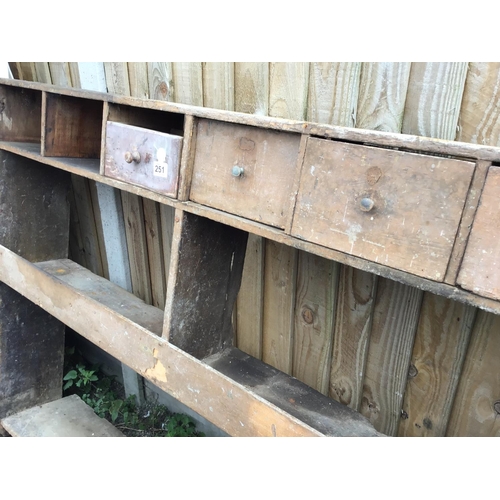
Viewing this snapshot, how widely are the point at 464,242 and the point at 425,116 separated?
60 centimetres

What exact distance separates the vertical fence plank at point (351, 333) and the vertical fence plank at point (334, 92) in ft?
1.84

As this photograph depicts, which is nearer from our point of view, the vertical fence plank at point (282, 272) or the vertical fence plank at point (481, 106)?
the vertical fence plank at point (481, 106)

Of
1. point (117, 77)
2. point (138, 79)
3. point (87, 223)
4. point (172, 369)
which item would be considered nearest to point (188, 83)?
point (138, 79)

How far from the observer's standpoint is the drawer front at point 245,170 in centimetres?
133

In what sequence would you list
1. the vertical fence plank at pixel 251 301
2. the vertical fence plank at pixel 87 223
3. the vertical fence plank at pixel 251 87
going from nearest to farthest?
1. the vertical fence plank at pixel 251 87
2. the vertical fence plank at pixel 251 301
3. the vertical fence plank at pixel 87 223

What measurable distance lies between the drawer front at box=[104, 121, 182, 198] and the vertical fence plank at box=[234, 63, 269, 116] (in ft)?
1.53

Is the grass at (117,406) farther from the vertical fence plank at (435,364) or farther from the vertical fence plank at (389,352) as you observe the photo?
the vertical fence plank at (435,364)

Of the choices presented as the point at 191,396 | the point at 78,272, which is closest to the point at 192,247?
the point at 191,396

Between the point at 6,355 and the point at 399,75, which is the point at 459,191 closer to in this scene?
the point at 399,75

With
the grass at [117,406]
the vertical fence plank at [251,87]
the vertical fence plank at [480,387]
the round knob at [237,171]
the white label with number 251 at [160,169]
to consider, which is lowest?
the grass at [117,406]

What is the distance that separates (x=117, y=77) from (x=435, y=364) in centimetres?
197

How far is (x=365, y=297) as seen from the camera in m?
1.79

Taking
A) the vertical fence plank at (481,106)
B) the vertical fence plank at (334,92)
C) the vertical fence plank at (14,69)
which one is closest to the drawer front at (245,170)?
the vertical fence plank at (334,92)

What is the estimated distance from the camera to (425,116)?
1471mm
